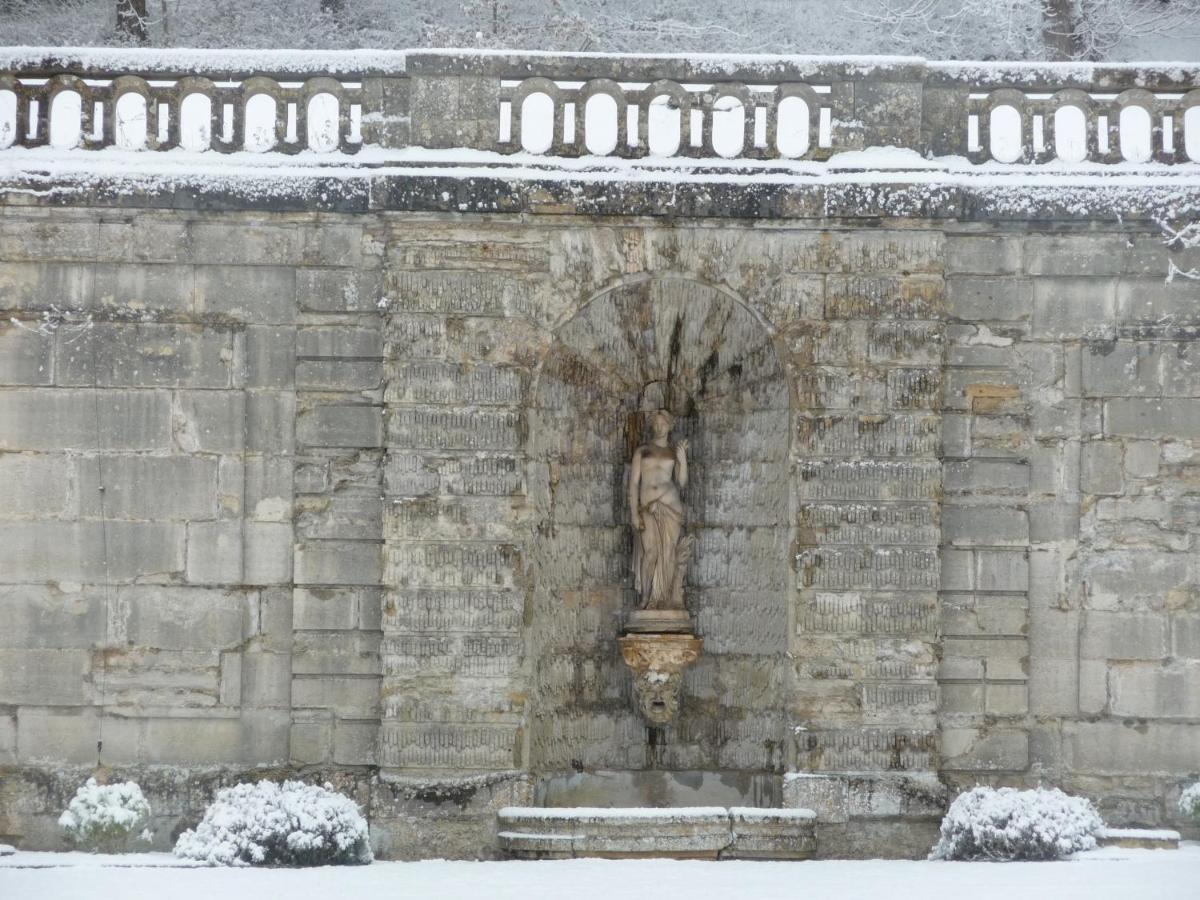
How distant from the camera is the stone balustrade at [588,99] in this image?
1184 centimetres

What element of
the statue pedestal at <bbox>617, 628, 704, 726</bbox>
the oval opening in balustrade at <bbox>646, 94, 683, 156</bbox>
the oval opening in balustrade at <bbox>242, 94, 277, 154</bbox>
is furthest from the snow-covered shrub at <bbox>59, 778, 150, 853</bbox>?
the oval opening in balustrade at <bbox>646, 94, 683, 156</bbox>

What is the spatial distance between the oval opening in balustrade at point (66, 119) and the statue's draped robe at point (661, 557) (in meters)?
4.62

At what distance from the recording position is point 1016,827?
10859mm

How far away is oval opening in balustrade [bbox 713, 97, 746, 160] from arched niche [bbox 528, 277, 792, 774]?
95 centimetres

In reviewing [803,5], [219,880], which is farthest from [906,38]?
[219,880]

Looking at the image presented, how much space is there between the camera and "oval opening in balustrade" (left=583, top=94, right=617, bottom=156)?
1188cm

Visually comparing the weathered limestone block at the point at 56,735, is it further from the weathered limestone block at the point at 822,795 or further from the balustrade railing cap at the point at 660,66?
the balustrade railing cap at the point at 660,66

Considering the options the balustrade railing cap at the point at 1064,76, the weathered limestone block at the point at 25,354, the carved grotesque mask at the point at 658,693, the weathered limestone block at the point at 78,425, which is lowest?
the carved grotesque mask at the point at 658,693

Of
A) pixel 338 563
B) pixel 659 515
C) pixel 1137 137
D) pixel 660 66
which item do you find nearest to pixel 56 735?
pixel 338 563

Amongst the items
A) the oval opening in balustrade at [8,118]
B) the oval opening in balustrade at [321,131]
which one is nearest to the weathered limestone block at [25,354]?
the oval opening in balustrade at [8,118]

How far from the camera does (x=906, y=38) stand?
2369cm

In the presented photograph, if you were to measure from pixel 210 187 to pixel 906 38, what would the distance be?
14111 millimetres

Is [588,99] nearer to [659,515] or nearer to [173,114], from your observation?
[173,114]

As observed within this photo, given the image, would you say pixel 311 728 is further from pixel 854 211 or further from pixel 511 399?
pixel 854 211
